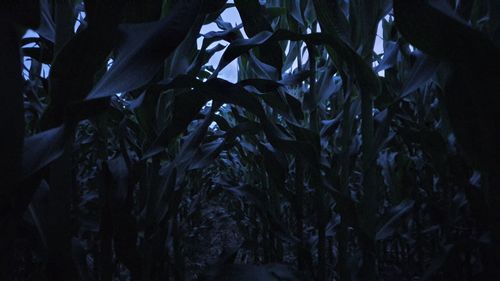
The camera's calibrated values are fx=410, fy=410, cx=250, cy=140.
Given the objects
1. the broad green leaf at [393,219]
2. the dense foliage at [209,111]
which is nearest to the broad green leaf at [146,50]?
the dense foliage at [209,111]

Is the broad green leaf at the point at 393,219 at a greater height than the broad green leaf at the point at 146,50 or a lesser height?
lesser

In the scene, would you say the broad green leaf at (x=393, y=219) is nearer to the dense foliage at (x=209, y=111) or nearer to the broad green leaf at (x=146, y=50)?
the dense foliage at (x=209, y=111)

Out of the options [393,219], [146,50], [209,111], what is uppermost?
[209,111]

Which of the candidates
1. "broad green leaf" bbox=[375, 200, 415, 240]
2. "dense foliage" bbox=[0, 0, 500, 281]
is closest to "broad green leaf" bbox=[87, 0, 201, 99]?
"dense foliage" bbox=[0, 0, 500, 281]

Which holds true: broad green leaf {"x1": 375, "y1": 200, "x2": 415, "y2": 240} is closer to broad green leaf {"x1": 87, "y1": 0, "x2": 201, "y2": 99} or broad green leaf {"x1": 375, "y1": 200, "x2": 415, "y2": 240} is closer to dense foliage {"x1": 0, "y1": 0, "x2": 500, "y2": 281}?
dense foliage {"x1": 0, "y1": 0, "x2": 500, "y2": 281}

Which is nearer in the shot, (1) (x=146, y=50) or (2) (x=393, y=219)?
(1) (x=146, y=50)

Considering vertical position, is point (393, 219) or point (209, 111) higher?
point (209, 111)

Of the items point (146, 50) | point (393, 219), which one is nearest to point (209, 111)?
point (146, 50)

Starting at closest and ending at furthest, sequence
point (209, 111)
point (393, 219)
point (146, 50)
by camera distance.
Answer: point (146, 50) < point (209, 111) < point (393, 219)

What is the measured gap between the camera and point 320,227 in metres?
1.28

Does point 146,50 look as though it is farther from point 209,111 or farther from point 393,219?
point 393,219

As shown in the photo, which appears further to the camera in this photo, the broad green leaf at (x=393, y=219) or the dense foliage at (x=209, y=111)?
the broad green leaf at (x=393, y=219)

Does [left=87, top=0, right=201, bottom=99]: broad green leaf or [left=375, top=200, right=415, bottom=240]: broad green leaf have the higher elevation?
[left=87, top=0, right=201, bottom=99]: broad green leaf

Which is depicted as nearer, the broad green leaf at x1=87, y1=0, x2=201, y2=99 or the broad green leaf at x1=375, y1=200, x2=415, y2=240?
the broad green leaf at x1=87, y1=0, x2=201, y2=99
